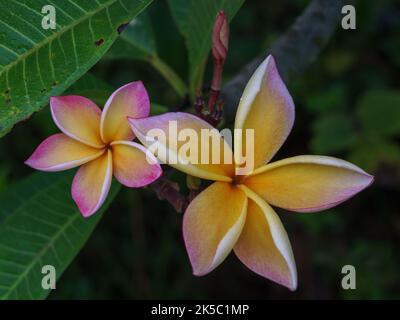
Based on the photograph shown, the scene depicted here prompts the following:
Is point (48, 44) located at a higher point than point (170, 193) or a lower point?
higher

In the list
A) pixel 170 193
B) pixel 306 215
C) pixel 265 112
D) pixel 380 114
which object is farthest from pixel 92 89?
pixel 380 114

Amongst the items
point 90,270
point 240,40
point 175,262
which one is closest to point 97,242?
point 90,270

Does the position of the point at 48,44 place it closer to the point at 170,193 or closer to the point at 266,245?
the point at 170,193

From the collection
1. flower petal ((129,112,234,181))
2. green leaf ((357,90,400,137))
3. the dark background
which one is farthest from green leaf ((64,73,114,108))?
green leaf ((357,90,400,137))

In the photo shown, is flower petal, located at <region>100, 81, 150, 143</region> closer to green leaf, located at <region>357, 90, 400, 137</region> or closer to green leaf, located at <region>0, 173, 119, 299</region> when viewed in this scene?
green leaf, located at <region>0, 173, 119, 299</region>

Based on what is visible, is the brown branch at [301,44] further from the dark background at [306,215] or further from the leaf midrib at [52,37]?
the dark background at [306,215]
